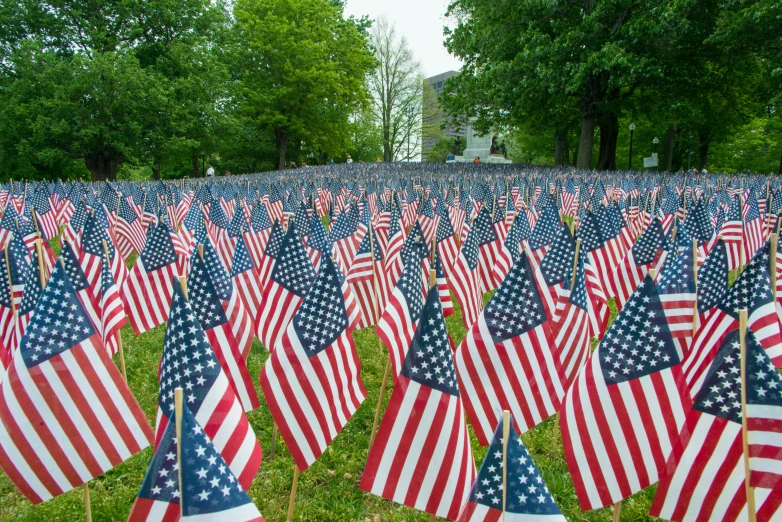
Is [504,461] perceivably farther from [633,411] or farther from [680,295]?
[680,295]

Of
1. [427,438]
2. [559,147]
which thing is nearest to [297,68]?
[559,147]

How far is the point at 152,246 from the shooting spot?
6387mm

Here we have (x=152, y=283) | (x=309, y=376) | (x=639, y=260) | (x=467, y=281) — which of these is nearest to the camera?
(x=309, y=376)

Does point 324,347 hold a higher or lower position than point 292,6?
lower

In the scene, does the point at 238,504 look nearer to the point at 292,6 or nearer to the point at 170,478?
the point at 170,478

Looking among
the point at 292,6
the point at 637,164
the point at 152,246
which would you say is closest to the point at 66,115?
the point at 292,6

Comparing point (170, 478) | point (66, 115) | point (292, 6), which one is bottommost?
point (170, 478)

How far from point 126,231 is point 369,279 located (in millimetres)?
6608

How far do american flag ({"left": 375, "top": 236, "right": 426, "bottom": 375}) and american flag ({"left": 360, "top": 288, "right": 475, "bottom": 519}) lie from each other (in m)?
1.02

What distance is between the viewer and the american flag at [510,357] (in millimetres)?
3654

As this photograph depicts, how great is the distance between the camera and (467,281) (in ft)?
20.0

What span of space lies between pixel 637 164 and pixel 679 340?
5395 cm

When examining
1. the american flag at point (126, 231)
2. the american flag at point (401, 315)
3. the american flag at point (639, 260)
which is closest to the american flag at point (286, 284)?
the american flag at point (401, 315)

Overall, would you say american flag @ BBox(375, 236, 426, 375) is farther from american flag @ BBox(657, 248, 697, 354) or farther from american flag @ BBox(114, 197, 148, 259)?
american flag @ BBox(114, 197, 148, 259)
